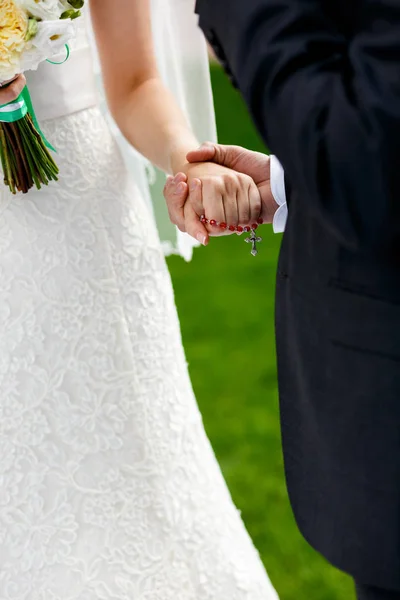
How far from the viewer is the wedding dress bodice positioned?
1.76 m

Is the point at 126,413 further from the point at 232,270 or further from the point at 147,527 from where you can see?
the point at 232,270

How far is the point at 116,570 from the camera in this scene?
1831mm

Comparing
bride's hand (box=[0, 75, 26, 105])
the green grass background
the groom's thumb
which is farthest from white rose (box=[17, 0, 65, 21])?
the green grass background

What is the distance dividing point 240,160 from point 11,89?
0.46 m

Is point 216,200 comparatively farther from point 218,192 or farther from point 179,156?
point 179,156

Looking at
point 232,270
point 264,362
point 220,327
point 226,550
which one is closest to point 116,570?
point 226,550

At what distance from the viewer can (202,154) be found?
1770mm

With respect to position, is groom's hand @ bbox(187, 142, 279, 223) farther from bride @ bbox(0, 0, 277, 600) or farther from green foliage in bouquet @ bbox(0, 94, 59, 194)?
green foliage in bouquet @ bbox(0, 94, 59, 194)

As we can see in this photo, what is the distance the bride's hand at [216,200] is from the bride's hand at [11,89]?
1.07ft

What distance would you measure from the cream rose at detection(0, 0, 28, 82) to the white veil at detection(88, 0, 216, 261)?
64 centimetres

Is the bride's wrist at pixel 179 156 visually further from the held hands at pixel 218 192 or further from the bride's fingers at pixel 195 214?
the bride's fingers at pixel 195 214

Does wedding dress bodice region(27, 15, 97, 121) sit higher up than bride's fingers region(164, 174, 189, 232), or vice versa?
wedding dress bodice region(27, 15, 97, 121)

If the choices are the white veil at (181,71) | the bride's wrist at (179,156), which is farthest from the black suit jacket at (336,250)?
the white veil at (181,71)

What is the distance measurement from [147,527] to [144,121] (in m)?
0.82
